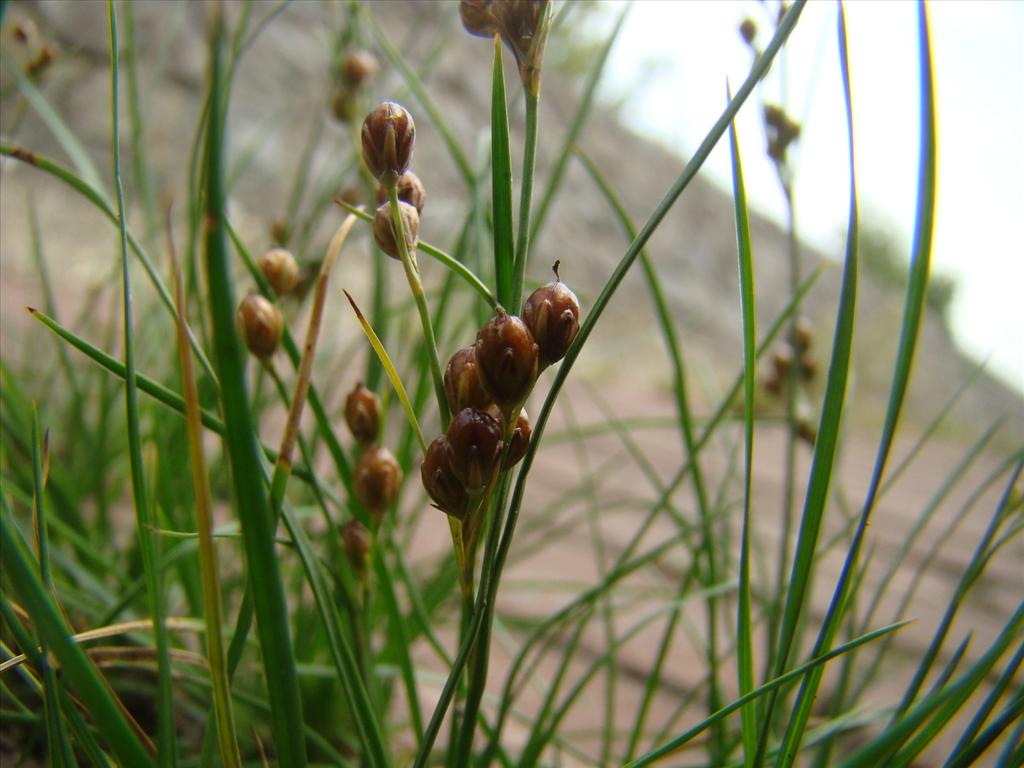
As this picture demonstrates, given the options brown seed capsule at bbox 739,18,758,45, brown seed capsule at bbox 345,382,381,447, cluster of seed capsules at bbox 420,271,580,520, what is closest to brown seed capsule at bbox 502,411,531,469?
cluster of seed capsules at bbox 420,271,580,520

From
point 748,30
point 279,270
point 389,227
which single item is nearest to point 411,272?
point 389,227

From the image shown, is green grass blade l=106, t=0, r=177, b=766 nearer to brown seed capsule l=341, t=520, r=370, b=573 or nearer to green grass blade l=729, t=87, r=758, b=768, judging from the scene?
brown seed capsule l=341, t=520, r=370, b=573

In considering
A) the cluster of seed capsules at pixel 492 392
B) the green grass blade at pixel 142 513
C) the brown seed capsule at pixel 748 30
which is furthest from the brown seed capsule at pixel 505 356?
the brown seed capsule at pixel 748 30

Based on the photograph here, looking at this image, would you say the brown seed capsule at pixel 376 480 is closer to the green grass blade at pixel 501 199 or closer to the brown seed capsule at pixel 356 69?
the green grass blade at pixel 501 199

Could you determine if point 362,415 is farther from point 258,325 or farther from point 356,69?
point 356,69

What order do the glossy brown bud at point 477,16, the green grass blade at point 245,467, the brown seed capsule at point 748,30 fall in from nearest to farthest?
the green grass blade at point 245,467, the glossy brown bud at point 477,16, the brown seed capsule at point 748,30

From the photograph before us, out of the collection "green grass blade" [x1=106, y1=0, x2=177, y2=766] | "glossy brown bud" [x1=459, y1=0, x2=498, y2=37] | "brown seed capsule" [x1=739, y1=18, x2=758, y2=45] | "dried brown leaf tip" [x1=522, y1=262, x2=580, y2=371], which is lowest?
"green grass blade" [x1=106, y1=0, x2=177, y2=766]

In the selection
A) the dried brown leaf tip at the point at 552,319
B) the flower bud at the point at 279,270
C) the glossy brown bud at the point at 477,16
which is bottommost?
the flower bud at the point at 279,270
